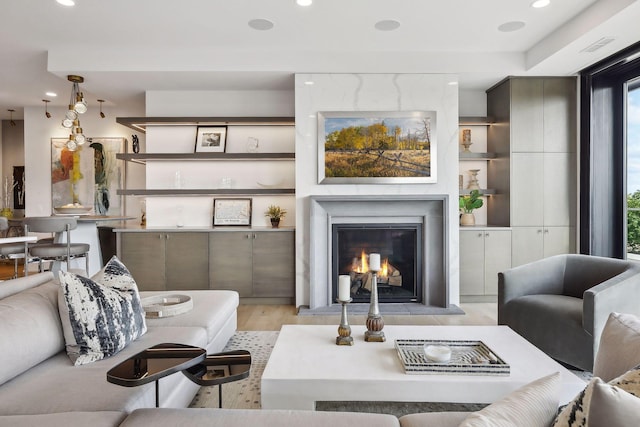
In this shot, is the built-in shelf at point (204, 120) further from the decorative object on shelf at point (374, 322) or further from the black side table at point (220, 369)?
the black side table at point (220, 369)

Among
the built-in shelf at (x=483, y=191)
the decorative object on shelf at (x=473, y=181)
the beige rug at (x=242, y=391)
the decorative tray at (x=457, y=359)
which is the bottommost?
the beige rug at (x=242, y=391)

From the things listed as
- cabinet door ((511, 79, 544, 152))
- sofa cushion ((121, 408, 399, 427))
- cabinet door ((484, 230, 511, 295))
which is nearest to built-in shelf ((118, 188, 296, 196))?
cabinet door ((484, 230, 511, 295))

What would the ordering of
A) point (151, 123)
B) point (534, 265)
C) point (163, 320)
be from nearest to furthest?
point (163, 320)
point (534, 265)
point (151, 123)

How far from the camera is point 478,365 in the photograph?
1755 mm

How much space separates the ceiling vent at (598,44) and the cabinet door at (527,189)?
115 cm

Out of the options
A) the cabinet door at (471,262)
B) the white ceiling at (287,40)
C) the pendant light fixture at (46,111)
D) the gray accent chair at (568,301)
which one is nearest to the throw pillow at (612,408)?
the gray accent chair at (568,301)

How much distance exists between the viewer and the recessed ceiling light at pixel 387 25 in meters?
3.51

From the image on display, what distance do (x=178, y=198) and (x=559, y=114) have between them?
4.54 metres

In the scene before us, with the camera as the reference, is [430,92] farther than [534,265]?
Yes

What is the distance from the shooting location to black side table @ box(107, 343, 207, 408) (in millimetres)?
1268

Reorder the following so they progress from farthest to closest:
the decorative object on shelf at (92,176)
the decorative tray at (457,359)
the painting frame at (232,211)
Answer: the decorative object on shelf at (92,176) < the painting frame at (232,211) < the decorative tray at (457,359)

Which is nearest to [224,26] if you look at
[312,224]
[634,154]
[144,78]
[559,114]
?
[144,78]

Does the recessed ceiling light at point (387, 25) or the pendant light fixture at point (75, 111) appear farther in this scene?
the pendant light fixture at point (75, 111)

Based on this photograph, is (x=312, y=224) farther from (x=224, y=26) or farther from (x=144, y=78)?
(x=144, y=78)
